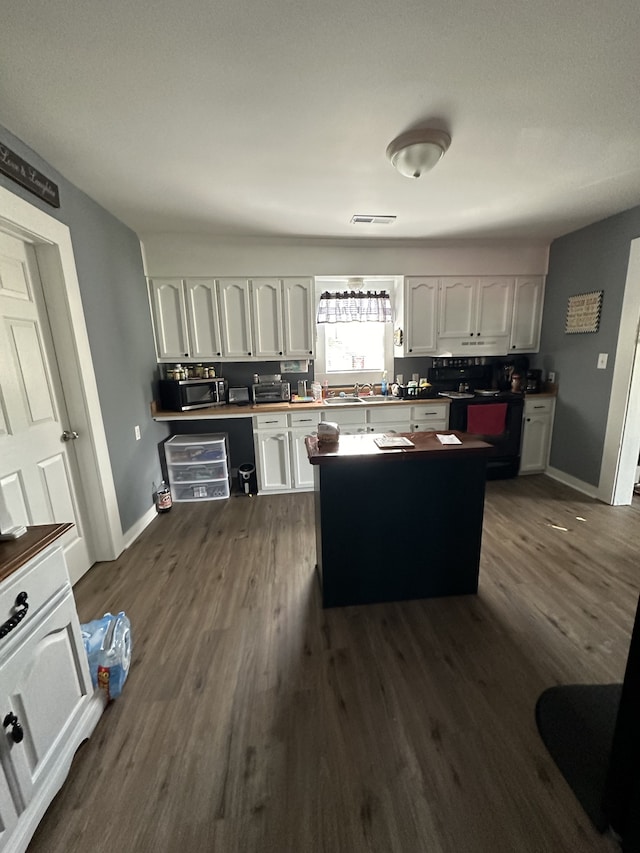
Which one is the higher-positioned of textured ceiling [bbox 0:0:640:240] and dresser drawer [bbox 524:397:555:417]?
textured ceiling [bbox 0:0:640:240]

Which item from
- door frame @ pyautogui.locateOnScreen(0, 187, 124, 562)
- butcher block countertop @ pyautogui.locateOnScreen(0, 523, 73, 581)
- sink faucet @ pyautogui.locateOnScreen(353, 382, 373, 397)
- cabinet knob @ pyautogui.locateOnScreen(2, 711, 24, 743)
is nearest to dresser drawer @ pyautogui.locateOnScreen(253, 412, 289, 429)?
sink faucet @ pyautogui.locateOnScreen(353, 382, 373, 397)

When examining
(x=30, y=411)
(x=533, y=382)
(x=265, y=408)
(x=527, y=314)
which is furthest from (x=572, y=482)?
(x=30, y=411)

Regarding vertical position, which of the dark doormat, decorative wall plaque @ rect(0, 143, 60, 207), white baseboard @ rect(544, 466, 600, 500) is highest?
decorative wall plaque @ rect(0, 143, 60, 207)

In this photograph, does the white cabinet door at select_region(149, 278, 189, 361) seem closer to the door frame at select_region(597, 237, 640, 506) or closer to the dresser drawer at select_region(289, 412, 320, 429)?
the dresser drawer at select_region(289, 412, 320, 429)

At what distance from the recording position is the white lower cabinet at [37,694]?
0.94 metres

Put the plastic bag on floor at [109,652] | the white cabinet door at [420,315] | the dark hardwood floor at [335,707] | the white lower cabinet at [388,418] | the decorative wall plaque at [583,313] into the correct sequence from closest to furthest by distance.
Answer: the dark hardwood floor at [335,707]
the plastic bag on floor at [109,652]
the decorative wall plaque at [583,313]
the white lower cabinet at [388,418]
the white cabinet door at [420,315]

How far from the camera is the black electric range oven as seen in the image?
11.4 feet

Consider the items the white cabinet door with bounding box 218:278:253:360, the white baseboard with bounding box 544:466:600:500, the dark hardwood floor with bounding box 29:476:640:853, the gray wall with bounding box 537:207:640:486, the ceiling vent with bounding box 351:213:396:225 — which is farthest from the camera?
the white cabinet door with bounding box 218:278:253:360

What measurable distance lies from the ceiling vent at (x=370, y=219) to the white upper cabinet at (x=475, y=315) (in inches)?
40.1

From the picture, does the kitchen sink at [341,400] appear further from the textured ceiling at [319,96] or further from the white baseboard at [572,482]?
the white baseboard at [572,482]

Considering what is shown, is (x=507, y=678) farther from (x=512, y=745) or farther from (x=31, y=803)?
(x=31, y=803)

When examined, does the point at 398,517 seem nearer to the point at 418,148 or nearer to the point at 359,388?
the point at 418,148

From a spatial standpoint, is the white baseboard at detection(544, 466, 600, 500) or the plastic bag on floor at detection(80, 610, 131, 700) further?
the white baseboard at detection(544, 466, 600, 500)

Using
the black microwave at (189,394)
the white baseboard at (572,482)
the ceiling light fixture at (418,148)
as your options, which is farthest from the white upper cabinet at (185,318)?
the white baseboard at (572,482)
